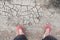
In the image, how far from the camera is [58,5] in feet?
15.1

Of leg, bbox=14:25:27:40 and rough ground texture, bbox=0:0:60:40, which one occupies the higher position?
rough ground texture, bbox=0:0:60:40

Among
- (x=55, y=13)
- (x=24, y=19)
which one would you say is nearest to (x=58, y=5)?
(x=55, y=13)

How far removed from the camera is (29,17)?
463 cm

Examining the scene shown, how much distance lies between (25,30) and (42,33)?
0.57ft

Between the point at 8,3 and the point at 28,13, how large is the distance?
222 millimetres

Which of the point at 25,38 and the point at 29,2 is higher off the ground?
the point at 29,2

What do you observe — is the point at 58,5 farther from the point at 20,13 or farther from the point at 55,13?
the point at 20,13

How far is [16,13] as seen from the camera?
4629 mm

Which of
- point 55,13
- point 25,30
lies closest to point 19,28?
point 25,30

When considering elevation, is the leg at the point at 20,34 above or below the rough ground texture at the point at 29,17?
below

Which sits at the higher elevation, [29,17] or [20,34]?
[29,17]

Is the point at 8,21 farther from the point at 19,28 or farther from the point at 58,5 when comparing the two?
the point at 58,5

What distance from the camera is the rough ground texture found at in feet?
15.1

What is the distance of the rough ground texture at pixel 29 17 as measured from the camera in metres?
4.61
